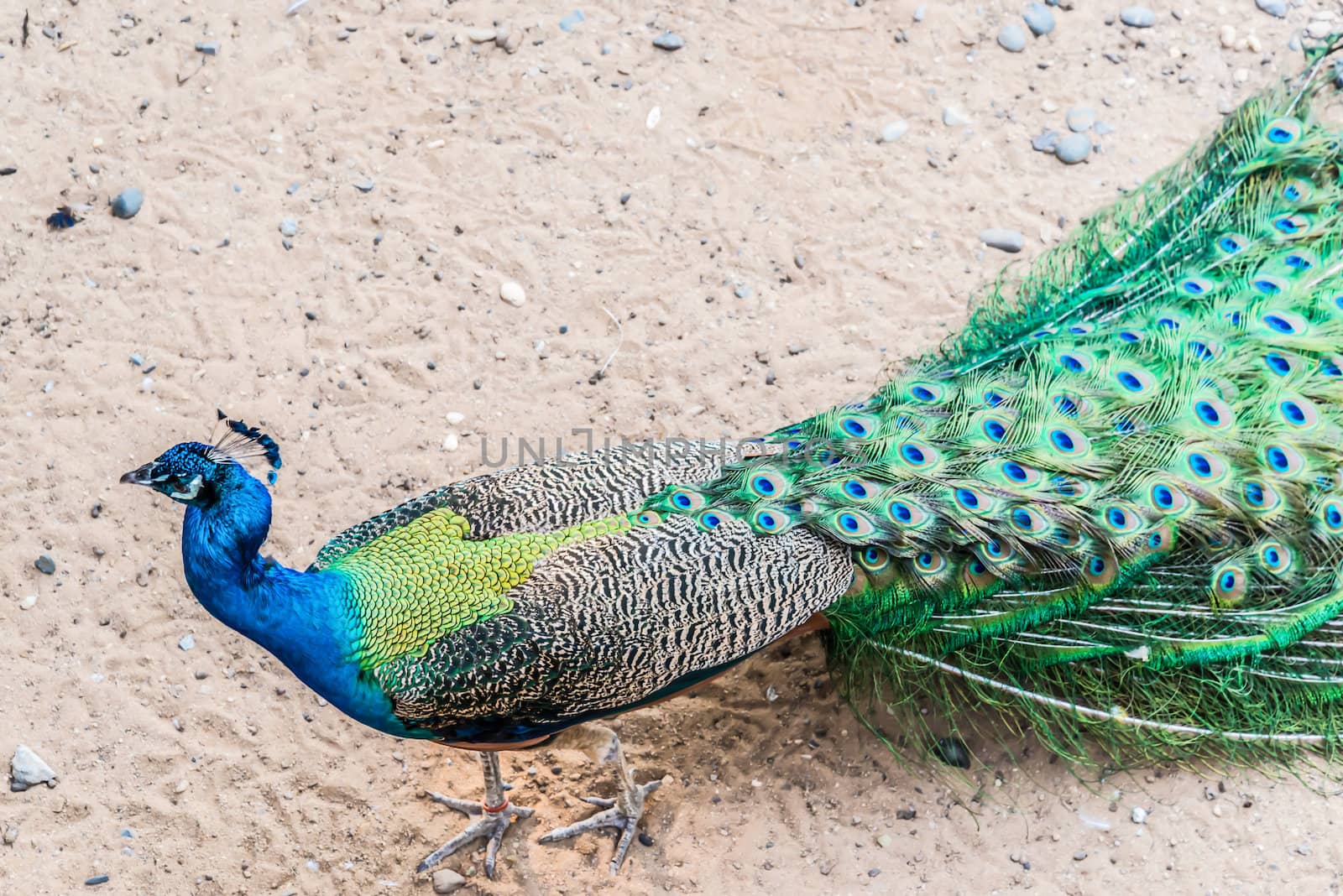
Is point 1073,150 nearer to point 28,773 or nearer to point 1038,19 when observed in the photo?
point 1038,19

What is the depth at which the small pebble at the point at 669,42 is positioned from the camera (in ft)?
21.5

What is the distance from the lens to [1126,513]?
3.72 meters

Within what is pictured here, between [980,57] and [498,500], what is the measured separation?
4.19 meters

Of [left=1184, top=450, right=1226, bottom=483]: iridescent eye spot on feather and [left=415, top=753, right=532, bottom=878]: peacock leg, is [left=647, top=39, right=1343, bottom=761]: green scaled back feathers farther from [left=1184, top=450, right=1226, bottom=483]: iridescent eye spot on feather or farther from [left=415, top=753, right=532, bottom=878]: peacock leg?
[left=415, top=753, right=532, bottom=878]: peacock leg

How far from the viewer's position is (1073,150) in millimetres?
6172

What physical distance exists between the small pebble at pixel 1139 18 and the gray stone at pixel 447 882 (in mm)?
5660

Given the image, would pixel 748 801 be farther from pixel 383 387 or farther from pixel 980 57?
pixel 980 57

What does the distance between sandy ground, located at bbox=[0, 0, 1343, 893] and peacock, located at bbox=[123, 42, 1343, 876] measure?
2.66ft

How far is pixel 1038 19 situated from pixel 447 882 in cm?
546

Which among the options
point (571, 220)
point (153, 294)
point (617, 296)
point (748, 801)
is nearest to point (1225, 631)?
point (748, 801)

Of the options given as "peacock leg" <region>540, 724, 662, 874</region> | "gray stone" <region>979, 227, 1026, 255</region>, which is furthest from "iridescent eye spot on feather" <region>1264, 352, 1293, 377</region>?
"peacock leg" <region>540, 724, 662, 874</region>

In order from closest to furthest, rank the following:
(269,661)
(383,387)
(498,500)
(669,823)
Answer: (498,500), (669,823), (269,661), (383,387)

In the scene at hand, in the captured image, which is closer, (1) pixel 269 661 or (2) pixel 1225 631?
(2) pixel 1225 631

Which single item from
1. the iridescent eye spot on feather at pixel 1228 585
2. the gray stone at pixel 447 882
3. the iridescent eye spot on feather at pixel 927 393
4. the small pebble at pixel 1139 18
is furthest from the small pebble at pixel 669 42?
the gray stone at pixel 447 882
